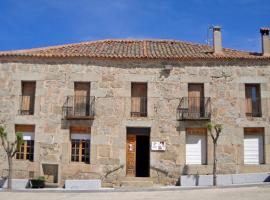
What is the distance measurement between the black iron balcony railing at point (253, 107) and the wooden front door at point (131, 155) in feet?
18.6

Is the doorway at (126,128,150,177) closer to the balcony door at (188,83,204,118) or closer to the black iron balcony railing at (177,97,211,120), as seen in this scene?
the black iron balcony railing at (177,97,211,120)

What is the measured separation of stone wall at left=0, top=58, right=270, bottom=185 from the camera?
18688mm

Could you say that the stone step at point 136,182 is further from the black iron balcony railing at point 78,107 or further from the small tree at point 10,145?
the small tree at point 10,145

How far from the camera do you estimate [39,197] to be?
14.1 meters

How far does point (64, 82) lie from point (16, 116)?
2792 millimetres

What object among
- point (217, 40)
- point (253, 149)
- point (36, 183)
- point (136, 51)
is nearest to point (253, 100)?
point (253, 149)

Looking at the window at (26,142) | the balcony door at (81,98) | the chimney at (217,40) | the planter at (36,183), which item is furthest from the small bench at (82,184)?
the chimney at (217,40)

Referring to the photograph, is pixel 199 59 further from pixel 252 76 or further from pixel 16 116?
pixel 16 116

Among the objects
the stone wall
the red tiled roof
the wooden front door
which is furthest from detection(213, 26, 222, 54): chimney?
the wooden front door

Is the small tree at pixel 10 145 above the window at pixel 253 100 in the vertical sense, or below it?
below

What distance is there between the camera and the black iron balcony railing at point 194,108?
18922mm

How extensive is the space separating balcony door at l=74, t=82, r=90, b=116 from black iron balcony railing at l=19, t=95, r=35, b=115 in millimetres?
2131

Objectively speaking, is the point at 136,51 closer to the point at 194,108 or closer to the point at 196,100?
the point at 196,100

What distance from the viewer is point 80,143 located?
19.1 meters
